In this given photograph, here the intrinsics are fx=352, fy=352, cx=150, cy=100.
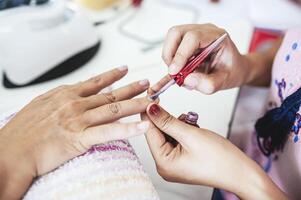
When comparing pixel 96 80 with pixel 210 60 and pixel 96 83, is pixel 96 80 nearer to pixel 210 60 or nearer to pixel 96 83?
pixel 96 83

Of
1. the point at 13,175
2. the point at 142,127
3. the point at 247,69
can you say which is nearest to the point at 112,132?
the point at 142,127

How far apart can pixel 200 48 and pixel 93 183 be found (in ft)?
0.97

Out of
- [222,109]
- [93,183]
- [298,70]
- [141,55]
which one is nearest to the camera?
[93,183]

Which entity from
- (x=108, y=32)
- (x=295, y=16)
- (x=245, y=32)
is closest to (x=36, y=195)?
(x=108, y=32)

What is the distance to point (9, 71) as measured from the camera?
0.73 metres

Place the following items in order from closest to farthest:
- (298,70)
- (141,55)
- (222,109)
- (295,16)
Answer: (298,70)
(222,109)
(141,55)
(295,16)

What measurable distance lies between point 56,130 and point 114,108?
0.09 meters

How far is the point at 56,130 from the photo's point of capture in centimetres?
52

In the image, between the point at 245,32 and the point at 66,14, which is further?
the point at 245,32

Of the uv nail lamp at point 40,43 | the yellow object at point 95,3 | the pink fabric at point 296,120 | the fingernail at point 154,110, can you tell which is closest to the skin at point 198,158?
the fingernail at point 154,110

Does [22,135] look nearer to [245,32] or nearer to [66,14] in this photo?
[66,14]

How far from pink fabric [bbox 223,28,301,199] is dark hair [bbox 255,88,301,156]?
0.01 meters

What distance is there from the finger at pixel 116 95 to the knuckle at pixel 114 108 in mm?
28

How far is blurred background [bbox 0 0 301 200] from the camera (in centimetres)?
71
